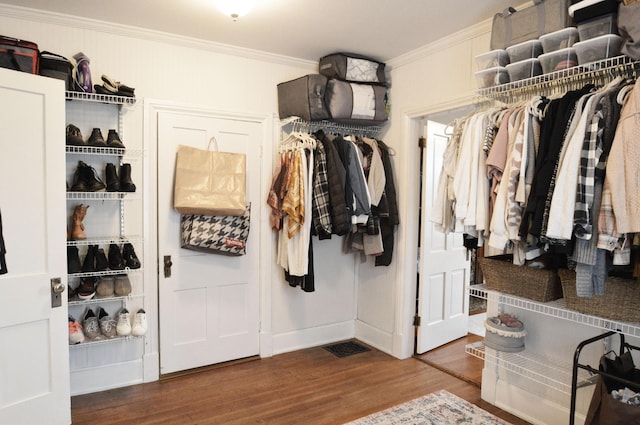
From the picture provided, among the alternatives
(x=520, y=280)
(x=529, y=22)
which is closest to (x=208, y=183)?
(x=520, y=280)

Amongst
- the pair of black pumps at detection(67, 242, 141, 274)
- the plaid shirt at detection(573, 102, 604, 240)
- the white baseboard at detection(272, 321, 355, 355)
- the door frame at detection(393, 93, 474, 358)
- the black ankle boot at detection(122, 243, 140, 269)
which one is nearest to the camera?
the plaid shirt at detection(573, 102, 604, 240)

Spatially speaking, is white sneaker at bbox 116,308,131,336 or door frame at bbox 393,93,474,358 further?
door frame at bbox 393,93,474,358

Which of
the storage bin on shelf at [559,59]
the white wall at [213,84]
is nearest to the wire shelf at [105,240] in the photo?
Result: the white wall at [213,84]

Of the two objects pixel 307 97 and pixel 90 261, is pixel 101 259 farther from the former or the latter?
pixel 307 97

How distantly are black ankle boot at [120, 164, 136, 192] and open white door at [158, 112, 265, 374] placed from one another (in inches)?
9.8

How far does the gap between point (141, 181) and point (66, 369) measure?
1.25 metres

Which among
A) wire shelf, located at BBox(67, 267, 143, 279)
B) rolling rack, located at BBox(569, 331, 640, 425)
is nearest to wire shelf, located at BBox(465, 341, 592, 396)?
rolling rack, located at BBox(569, 331, 640, 425)

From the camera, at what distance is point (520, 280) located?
213 cm

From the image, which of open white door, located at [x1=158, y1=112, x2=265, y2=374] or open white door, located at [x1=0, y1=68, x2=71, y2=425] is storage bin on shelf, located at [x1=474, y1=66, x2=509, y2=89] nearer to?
open white door, located at [x1=158, y1=112, x2=265, y2=374]

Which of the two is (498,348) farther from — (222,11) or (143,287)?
(222,11)

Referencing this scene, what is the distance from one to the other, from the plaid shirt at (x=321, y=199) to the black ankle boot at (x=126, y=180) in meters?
1.25

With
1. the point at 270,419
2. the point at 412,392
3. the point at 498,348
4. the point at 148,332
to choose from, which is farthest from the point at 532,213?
the point at 148,332

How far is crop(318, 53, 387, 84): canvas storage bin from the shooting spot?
10.5ft

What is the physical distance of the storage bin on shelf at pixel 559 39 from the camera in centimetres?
195
